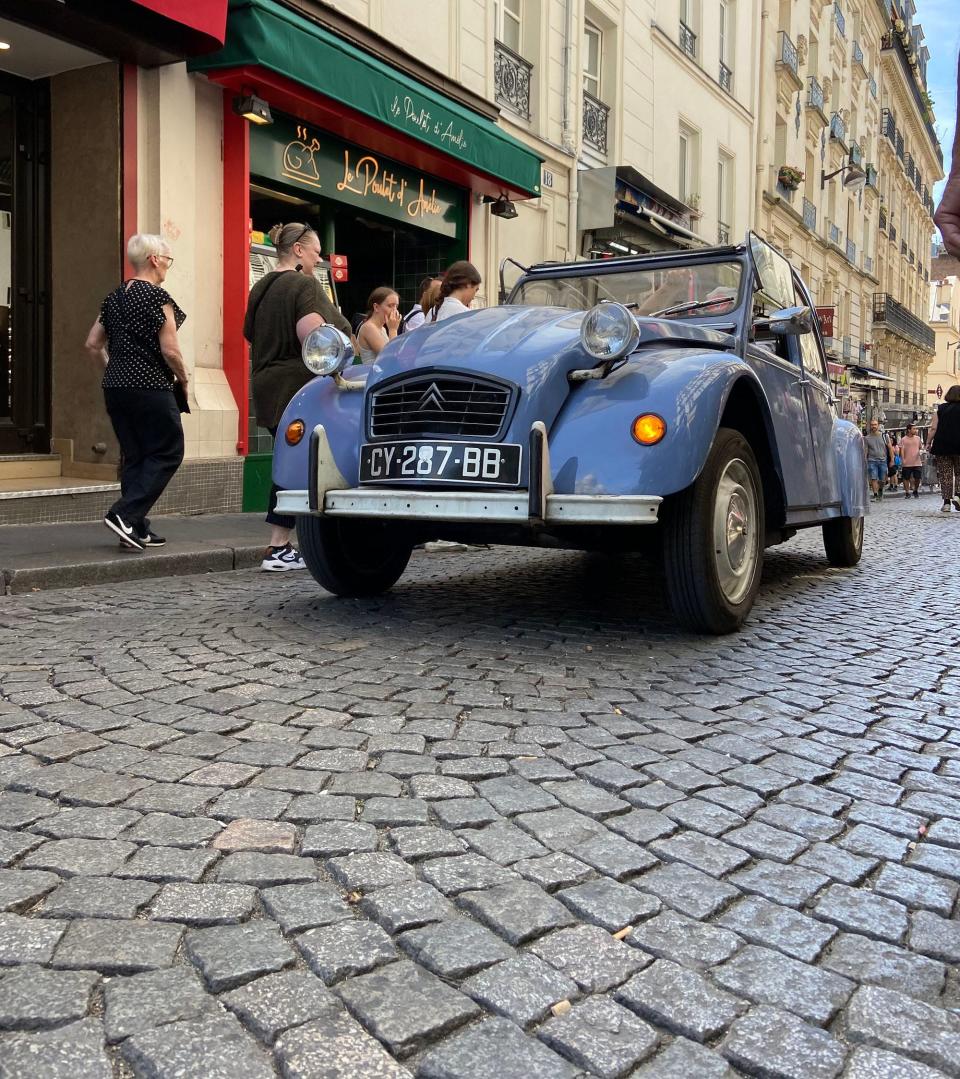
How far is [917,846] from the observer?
85.7 inches

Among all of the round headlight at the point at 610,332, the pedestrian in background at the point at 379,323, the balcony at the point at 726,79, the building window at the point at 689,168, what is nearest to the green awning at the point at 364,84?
the pedestrian in background at the point at 379,323

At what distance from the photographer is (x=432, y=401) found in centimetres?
395

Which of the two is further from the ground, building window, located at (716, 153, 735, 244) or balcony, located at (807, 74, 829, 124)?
balcony, located at (807, 74, 829, 124)

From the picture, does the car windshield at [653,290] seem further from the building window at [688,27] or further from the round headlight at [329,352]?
the building window at [688,27]

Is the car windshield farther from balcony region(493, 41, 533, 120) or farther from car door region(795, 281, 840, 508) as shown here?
balcony region(493, 41, 533, 120)

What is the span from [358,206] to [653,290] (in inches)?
227

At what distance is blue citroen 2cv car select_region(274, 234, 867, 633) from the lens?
3.65 m

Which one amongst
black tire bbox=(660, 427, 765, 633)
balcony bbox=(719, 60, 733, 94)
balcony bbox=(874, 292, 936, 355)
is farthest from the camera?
balcony bbox=(874, 292, 936, 355)

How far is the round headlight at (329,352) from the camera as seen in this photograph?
4.42 metres

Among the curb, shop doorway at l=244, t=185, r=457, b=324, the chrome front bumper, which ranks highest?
shop doorway at l=244, t=185, r=457, b=324

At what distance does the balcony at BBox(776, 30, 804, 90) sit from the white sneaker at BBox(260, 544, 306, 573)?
73.4 ft

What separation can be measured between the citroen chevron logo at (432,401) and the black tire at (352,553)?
69 centimetres

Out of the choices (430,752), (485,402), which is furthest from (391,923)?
(485,402)

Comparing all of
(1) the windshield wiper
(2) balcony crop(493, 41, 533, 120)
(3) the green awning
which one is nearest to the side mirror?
(1) the windshield wiper
